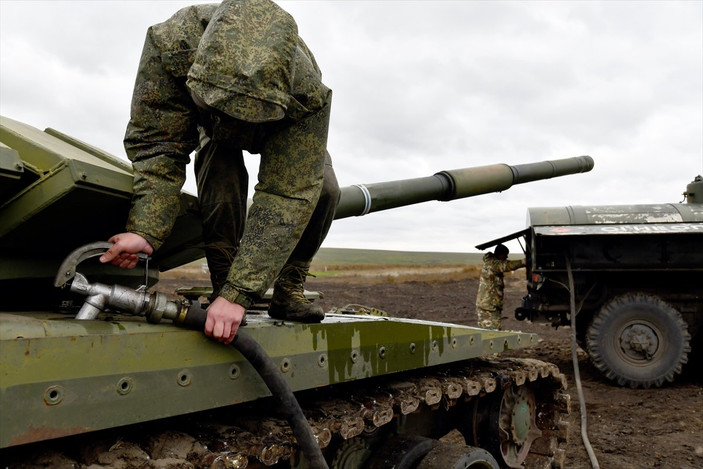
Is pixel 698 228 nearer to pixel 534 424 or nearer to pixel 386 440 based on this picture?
pixel 534 424

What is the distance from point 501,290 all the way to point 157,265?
309 inches

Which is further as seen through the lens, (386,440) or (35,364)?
(386,440)

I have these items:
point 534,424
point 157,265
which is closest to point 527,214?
point 534,424

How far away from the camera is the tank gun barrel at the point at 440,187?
497 cm

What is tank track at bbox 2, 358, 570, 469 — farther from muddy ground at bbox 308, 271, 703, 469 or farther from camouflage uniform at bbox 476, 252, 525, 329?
camouflage uniform at bbox 476, 252, 525, 329

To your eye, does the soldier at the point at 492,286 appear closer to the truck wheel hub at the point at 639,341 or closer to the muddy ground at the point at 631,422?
the muddy ground at the point at 631,422

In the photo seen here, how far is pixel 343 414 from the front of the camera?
10.3ft

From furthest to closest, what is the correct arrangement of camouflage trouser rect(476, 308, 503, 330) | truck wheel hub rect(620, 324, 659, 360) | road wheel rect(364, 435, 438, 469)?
camouflage trouser rect(476, 308, 503, 330) → truck wheel hub rect(620, 324, 659, 360) → road wheel rect(364, 435, 438, 469)

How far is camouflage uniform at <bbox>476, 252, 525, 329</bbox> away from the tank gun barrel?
3.58 meters

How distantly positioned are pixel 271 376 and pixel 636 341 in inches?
299

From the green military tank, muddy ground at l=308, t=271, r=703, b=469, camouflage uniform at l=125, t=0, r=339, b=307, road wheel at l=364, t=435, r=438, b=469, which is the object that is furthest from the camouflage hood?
muddy ground at l=308, t=271, r=703, b=469

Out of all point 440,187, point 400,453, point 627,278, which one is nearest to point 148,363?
point 400,453

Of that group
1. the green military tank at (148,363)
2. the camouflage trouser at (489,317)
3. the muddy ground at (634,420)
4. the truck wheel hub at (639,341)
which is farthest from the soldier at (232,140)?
the camouflage trouser at (489,317)

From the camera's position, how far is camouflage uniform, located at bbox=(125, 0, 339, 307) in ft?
8.30
